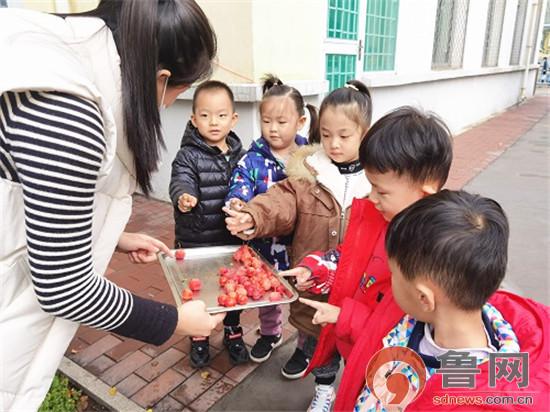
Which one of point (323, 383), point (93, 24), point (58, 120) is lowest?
point (323, 383)

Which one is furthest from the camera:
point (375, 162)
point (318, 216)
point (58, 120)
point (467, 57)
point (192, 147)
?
→ point (467, 57)

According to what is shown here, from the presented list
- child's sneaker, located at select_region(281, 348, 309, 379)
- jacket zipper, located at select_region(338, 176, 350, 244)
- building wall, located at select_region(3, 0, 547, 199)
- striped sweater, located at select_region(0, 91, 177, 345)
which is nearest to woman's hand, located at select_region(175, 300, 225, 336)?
striped sweater, located at select_region(0, 91, 177, 345)

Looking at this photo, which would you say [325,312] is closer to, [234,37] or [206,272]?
[206,272]

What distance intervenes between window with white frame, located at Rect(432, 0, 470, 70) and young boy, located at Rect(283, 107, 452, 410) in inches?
337

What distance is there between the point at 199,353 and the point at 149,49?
6.49ft

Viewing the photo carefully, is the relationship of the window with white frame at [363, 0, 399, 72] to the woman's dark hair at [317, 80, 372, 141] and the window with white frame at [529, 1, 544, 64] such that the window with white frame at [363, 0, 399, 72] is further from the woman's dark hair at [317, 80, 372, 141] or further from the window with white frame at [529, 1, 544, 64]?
the window with white frame at [529, 1, 544, 64]

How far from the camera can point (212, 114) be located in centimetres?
249

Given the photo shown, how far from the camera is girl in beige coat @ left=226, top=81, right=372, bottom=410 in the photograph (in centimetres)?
209

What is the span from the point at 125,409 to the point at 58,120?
187cm

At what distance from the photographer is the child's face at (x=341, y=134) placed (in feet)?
6.80

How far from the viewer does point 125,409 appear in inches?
90.0

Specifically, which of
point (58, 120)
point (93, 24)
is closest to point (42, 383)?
point (58, 120)

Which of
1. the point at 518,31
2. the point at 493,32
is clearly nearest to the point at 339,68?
the point at 493,32

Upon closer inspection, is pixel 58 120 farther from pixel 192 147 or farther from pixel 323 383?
pixel 323 383
